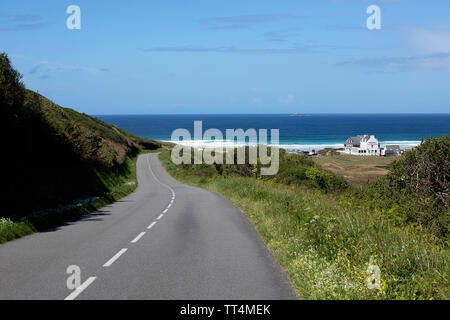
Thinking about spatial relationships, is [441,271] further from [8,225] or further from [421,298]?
[8,225]

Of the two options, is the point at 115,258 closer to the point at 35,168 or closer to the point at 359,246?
the point at 359,246

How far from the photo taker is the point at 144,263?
8.42m

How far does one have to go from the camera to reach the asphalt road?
6.42 metres

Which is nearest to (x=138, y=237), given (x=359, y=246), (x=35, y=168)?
(x=359, y=246)

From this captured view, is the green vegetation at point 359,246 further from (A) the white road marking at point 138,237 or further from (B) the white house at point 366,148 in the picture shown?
(B) the white house at point 366,148

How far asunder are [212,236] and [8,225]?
20.0ft

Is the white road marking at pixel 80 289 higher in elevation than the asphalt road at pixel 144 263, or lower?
higher

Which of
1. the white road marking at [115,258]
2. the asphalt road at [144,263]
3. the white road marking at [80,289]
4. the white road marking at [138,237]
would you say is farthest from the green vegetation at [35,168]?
the white road marking at [80,289]

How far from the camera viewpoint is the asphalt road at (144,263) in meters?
6.42

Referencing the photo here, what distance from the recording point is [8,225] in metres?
11.8

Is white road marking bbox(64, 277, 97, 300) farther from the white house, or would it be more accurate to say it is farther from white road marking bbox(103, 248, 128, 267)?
the white house

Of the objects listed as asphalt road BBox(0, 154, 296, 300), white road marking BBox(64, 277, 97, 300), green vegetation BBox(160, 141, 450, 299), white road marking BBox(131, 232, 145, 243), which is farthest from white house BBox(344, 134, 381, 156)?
white road marking BBox(64, 277, 97, 300)

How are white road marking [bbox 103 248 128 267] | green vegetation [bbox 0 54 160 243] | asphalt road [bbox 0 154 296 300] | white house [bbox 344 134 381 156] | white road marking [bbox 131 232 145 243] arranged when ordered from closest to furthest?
asphalt road [bbox 0 154 296 300] < white road marking [bbox 103 248 128 267] < white road marking [bbox 131 232 145 243] < green vegetation [bbox 0 54 160 243] < white house [bbox 344 134 381 156]

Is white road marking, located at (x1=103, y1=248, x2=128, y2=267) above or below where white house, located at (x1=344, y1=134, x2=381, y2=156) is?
below
